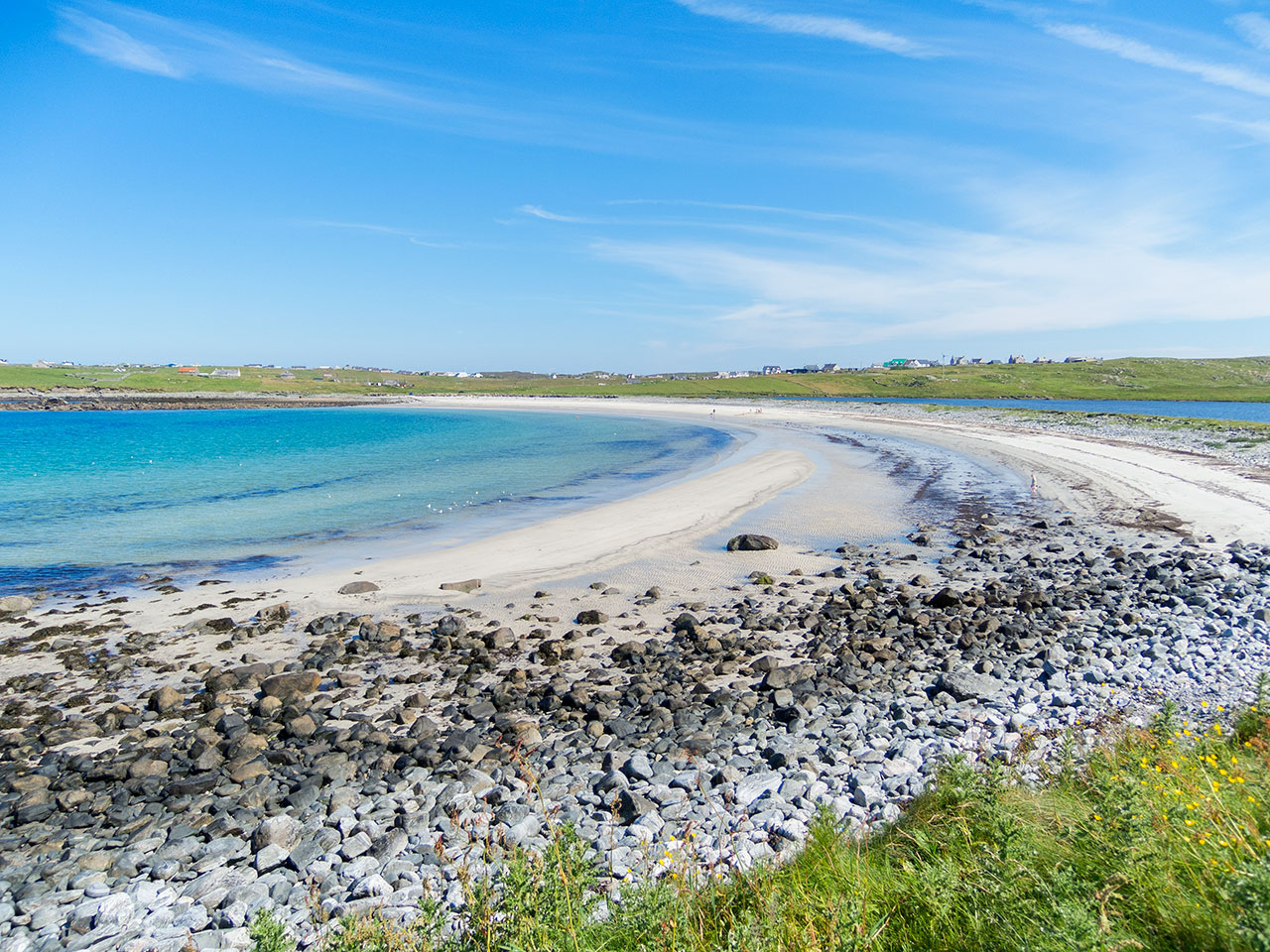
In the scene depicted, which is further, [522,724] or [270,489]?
[270,489]

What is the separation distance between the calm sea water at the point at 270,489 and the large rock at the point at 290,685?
33.9 feet

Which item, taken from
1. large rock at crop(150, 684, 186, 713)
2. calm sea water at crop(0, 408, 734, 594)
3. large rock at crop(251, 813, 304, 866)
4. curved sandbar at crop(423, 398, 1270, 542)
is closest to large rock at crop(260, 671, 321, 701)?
large rock at crop(150, 684, 186, 713)

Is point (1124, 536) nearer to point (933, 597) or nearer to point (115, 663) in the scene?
point (933, 597)

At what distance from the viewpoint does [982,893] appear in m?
4.30

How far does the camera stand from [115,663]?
38.6ft

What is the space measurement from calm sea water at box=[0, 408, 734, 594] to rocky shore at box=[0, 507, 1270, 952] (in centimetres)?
694

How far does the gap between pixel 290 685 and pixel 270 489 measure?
90.8ft

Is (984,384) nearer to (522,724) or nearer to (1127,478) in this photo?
(1127,478)

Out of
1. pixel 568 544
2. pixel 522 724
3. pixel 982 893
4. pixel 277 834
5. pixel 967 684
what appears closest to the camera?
pixel 982 893

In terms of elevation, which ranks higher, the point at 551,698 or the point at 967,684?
the point at 967,684

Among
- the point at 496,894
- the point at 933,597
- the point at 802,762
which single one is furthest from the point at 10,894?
the point at 933,597

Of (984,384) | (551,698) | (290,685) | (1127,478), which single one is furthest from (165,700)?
(984,384)

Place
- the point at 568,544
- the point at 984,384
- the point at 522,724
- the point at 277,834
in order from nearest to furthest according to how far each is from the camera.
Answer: the point at 277,834, the point at 522,724, the point at 568,544, the point at 984,384

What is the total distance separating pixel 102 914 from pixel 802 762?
704cm
